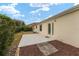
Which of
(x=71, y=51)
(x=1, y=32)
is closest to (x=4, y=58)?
(x=1, y=32)

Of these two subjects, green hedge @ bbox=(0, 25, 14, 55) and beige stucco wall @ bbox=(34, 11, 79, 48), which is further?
beige stucco wall @ bbox=(34, 11, 79, 48)

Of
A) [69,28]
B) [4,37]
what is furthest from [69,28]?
[4,37]

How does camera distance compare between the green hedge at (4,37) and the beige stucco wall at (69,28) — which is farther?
the beige stucco wall at (69,28)

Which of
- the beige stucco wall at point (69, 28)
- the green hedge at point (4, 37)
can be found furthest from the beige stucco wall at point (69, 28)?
the green hedge at point (4, 37)

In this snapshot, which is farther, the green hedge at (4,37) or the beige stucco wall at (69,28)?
the beige stucco wall at (69,28)

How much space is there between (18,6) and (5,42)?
3149 millimetres

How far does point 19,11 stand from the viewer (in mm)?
11070

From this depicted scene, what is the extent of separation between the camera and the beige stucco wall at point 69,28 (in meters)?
12.2

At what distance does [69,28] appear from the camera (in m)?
13.4

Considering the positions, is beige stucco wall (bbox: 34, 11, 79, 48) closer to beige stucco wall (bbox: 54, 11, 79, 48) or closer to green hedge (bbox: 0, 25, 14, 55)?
beige stucco wall (bbox: 54, 11, 79, 48)

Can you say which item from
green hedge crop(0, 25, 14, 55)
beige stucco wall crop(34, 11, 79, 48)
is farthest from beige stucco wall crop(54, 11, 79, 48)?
green hedge crop(0, 25, 14, 55)

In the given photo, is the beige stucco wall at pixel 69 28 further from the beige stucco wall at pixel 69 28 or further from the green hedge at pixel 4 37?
the green hedge at pixel 4 37

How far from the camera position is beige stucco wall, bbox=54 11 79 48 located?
1223 cm

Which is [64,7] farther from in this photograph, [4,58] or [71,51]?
[4,58]
